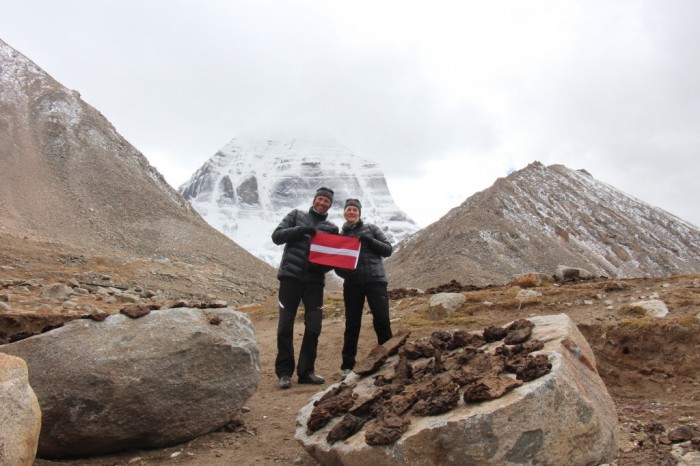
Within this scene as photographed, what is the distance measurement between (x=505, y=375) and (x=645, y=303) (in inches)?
278

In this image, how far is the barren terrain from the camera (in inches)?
225

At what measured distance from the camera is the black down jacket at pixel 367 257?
8.39 metres

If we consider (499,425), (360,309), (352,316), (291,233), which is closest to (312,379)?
(352,316)

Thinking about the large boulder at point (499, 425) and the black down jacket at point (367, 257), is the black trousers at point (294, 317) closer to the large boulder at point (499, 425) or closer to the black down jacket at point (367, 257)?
the black down jacket at point (367, 257)

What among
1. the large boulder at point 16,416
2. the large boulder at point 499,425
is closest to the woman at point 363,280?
the large boulder at point 499,425

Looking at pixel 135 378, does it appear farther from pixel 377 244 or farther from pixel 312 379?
pixel 377 244

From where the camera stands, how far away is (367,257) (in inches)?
333

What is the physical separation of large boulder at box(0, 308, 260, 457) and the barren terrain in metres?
0.25

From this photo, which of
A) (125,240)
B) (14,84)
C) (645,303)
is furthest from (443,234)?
(14,84)

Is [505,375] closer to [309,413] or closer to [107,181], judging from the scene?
[309,413]

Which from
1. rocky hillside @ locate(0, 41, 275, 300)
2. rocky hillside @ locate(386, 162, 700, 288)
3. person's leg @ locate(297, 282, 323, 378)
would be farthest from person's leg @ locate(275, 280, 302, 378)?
rocky hillside @ locate(386, 162, 700, 288)

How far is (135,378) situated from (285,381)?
320cm

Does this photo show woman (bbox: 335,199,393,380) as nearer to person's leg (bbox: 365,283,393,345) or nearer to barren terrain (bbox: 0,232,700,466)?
person's leg (bbox: 365,283,393,345)

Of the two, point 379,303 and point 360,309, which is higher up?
point 379,303
